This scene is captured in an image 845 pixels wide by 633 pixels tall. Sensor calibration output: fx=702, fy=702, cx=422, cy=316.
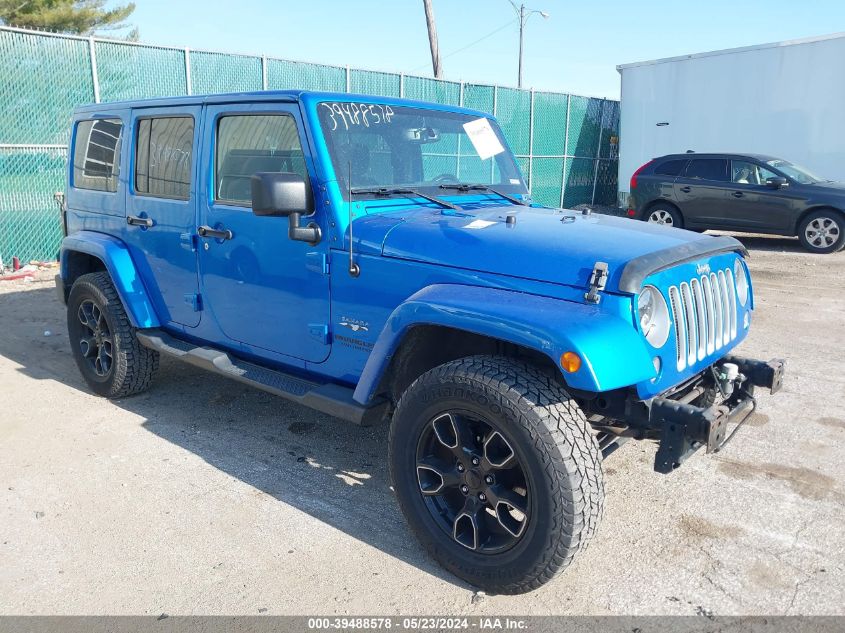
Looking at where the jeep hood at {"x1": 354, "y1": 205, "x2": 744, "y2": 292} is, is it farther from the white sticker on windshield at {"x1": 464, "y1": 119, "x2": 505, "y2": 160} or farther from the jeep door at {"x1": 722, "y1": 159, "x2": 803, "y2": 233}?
the jeep door at {"x1": 722, "y1": 159, "x2": 803, "y2": 233}

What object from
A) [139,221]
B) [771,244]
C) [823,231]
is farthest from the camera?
[771,244]

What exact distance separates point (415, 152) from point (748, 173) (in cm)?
1011

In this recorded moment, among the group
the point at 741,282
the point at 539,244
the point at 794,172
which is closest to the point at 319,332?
the point at 539,244

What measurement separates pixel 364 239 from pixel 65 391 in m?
3.14

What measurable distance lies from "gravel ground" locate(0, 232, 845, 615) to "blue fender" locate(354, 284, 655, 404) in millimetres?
988

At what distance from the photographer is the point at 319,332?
362 cm

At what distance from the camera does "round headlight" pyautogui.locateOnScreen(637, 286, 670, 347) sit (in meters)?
2.78

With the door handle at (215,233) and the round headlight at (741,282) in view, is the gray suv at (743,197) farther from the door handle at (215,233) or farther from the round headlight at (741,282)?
the door handle at (215,233)

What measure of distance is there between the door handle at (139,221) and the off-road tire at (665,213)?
10.4 metres

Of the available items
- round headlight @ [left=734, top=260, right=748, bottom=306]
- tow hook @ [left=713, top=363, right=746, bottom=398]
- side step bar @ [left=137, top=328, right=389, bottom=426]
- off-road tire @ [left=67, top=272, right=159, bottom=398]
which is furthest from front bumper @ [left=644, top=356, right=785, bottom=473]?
off-road tire @ [left=67, top=272, right=159, bottom=398]

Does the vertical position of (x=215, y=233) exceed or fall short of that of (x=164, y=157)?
it falls short

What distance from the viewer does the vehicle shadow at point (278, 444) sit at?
344cm

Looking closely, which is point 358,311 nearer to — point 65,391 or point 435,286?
point 435,286

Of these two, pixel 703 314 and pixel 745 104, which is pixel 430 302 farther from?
pixel 745 104
